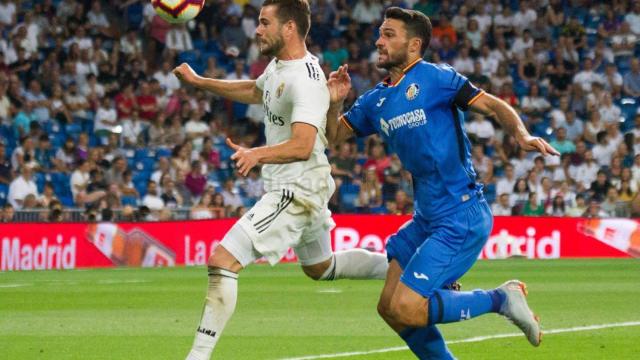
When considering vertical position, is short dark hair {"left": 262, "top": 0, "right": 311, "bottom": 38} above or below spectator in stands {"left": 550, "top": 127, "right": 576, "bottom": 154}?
above

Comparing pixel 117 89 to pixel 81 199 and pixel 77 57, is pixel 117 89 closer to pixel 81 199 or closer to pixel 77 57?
pixel 77 57

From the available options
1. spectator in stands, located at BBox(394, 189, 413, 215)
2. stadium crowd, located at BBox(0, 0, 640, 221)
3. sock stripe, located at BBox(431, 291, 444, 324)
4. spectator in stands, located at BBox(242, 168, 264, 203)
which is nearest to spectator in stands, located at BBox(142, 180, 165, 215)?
stadium crowd, located at BBox(0, 0, 640, 221)

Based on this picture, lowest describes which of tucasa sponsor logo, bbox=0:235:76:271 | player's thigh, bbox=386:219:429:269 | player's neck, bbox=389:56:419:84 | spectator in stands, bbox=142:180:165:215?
tucasa sponsor logo, bbox=0:235:76:271

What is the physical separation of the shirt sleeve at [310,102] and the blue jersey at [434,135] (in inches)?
18.6

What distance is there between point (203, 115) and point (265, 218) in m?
16.3

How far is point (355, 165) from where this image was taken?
22531 millimetres

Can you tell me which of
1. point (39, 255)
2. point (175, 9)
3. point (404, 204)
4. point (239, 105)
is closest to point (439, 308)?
point (175, 9)

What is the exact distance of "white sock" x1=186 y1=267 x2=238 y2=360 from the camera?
7508 millimetres

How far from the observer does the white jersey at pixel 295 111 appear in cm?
793

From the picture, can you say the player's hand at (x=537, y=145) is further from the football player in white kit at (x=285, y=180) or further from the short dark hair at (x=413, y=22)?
the football player in white kit at (x=285, y=180)

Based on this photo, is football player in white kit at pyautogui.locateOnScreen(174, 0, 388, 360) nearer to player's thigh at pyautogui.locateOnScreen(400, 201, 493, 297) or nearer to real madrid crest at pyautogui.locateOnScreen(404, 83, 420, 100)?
real madrid crest at pyautogui.locateOnScreen(404, 83, 420, 100)

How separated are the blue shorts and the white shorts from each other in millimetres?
694

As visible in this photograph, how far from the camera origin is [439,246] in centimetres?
737

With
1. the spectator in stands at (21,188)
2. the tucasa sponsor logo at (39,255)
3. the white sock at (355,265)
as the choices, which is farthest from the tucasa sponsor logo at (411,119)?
the spectator in stands at (21,188)
